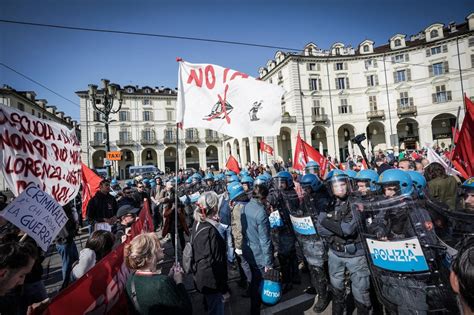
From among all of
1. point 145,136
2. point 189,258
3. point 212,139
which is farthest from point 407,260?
point 145,136

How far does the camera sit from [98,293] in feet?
6.63

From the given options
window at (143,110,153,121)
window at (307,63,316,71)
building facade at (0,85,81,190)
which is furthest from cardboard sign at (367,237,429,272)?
window at (143,110,153,121)

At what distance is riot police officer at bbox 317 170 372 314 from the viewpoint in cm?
282

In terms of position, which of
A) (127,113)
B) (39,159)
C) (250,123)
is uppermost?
(127,113)

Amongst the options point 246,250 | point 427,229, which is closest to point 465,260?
point 427,229

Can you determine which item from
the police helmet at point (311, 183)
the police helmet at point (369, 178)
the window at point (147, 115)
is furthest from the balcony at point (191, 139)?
the police helmet at point (369, 178)

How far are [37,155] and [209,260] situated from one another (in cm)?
275

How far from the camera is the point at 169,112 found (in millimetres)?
48000

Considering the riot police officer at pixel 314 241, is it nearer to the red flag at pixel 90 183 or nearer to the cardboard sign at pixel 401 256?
the cardboard sign at pixel 401 256

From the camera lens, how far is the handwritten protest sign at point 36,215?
7.93ft

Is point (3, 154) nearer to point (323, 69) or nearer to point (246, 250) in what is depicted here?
point (246, 250)

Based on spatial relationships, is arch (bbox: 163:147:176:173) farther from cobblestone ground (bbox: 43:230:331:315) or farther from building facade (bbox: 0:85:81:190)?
cobblestone ground (bbox: 43:230:331:315)

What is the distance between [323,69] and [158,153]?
101 feet

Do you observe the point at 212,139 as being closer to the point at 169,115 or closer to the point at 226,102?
the point at 169,115
